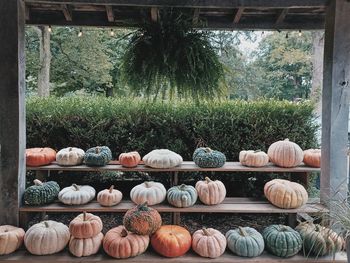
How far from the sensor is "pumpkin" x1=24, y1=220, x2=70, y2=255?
2277 millimetres

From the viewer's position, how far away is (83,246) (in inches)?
90.7

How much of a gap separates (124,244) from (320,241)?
1.48 metres

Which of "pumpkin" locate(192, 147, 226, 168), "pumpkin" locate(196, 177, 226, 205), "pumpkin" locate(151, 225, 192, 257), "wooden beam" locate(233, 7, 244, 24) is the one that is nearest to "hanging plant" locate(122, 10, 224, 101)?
"wooden beam" locate(233, 7, 244, 24)

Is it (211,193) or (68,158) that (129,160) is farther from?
(211,193)

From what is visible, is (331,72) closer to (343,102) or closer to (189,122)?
(343,102)

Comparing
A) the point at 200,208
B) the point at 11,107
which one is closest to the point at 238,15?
the point at 200,208

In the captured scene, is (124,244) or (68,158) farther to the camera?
(68,158)

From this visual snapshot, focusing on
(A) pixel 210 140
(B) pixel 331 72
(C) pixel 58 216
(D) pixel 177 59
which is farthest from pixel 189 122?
(C) pixel 58 216

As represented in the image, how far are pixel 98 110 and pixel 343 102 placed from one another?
2358 millimetres

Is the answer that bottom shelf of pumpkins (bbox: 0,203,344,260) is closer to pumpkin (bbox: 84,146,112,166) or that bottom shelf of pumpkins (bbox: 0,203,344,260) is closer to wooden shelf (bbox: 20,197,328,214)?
wooden shelf (bbox: 20,197,328,214)

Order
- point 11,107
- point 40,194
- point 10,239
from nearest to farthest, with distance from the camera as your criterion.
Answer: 1. point 10,239
2. point 11,107
3. point 40,194

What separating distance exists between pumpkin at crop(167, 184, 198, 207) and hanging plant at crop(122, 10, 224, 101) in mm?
797

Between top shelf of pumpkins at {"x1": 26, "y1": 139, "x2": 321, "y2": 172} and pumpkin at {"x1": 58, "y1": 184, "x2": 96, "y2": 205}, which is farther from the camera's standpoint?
top shelf of pumpkins at {"x1": 26, "y1": 139, "x2": 321, "y2": 172}

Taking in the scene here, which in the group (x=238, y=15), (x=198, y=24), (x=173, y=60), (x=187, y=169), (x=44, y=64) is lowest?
(x=187, y=169)
